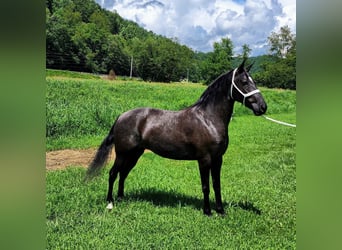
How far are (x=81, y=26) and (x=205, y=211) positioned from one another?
268 centimetres

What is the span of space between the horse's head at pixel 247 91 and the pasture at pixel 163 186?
1.14 metres

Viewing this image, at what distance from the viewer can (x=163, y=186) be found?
13.4 feet

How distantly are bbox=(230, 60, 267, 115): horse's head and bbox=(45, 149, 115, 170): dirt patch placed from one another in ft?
6.60

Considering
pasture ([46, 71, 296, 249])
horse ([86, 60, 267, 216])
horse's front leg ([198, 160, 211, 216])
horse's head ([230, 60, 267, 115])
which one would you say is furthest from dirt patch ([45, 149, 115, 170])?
horse's head ([230, 60, 267, 115])

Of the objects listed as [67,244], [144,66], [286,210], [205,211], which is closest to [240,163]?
[286,210]

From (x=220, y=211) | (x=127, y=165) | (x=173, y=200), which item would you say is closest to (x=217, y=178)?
(x=220, y=211)

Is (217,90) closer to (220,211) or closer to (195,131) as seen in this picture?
(195,131)

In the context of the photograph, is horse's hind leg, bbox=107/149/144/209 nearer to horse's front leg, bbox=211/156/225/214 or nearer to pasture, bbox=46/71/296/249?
pasture, bbox=46/71/296/249

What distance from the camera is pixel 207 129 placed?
3.29m

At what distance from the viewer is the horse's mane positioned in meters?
3.26

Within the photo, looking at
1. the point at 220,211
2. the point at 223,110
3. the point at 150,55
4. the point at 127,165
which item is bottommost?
the point at 220,211

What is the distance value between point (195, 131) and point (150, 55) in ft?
4.75

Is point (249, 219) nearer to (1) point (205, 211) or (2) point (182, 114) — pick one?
(1) point (205, 211)
